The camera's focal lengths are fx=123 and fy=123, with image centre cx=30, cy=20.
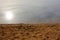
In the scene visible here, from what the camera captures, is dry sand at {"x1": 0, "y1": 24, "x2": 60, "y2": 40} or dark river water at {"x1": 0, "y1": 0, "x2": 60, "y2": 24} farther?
dark river water at {"x1": 0, "y1": 0, "x2": 60, "y2": 24}

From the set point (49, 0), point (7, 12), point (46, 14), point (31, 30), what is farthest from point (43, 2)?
point (31, 30)

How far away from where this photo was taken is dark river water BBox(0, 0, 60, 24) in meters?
0.73

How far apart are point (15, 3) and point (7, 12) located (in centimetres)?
17

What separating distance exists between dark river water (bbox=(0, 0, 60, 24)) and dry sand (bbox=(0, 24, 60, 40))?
0.26 ft

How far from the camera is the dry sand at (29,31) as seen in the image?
566 mm

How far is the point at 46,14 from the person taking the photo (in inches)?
31.9

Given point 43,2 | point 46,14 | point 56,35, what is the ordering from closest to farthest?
1. point 56,35
2. point 46,14
3. point 43,2

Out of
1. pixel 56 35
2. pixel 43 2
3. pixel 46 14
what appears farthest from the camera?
pixel 43 2

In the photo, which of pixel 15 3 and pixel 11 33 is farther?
pixel 15 3

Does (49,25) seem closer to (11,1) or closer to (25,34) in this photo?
(25,34)

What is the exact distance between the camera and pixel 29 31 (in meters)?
0.60

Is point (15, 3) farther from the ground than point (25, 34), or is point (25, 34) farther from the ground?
point (15, 3)

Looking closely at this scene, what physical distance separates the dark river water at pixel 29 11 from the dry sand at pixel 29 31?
0.08m

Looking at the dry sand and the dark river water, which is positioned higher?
the dark river water
